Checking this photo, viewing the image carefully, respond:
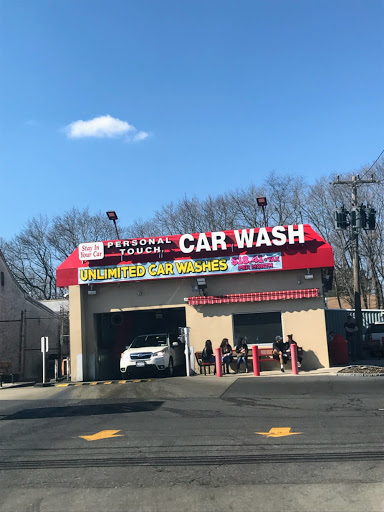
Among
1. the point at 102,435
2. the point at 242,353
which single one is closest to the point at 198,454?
the point at 102,435

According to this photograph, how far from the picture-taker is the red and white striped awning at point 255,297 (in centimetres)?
1828

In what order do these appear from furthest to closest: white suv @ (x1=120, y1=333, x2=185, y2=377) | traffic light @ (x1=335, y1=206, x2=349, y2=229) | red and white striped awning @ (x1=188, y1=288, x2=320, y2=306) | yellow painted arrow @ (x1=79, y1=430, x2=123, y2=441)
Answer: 1. traffic light @ (x1=335, y1=206, x2=349, y2=229)
2. red and white striped awning @ (x1=188, y1=288, x2=320, y2=306)
3. white suv @ (x1=120, y1=333, x2=185, y2=377)
4. yellow painted arrow @ (x1=79, y1=430, x2=123, y2=441)

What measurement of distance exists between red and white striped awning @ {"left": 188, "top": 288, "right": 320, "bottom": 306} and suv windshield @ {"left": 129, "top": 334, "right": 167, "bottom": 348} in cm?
169

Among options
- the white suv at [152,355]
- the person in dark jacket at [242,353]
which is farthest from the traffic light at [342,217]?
the white suv at [152,355]

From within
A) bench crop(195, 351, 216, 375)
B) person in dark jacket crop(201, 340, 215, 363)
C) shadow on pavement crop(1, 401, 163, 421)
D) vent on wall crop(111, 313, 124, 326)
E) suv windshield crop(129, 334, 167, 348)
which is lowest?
shadow on pavement crop(1, 401, 163, 421)

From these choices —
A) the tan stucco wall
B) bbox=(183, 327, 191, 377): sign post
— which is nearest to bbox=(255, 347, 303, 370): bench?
the tan stucco wall

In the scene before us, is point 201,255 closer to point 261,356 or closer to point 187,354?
point 187,354

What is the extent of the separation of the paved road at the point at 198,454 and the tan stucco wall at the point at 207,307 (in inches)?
255

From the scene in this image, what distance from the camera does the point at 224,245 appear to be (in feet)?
61.3

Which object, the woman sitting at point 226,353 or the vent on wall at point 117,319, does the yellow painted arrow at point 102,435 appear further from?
the vent on wall at point 117,319

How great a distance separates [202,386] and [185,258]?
607 cm

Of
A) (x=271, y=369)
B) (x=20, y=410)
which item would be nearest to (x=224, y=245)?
(x=271, y=369)

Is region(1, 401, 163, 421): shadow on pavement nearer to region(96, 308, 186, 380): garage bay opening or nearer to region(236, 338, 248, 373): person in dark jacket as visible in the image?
region(236, 338, 248, 373): person in dark jacket

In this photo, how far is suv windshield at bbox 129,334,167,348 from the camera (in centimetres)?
1828
